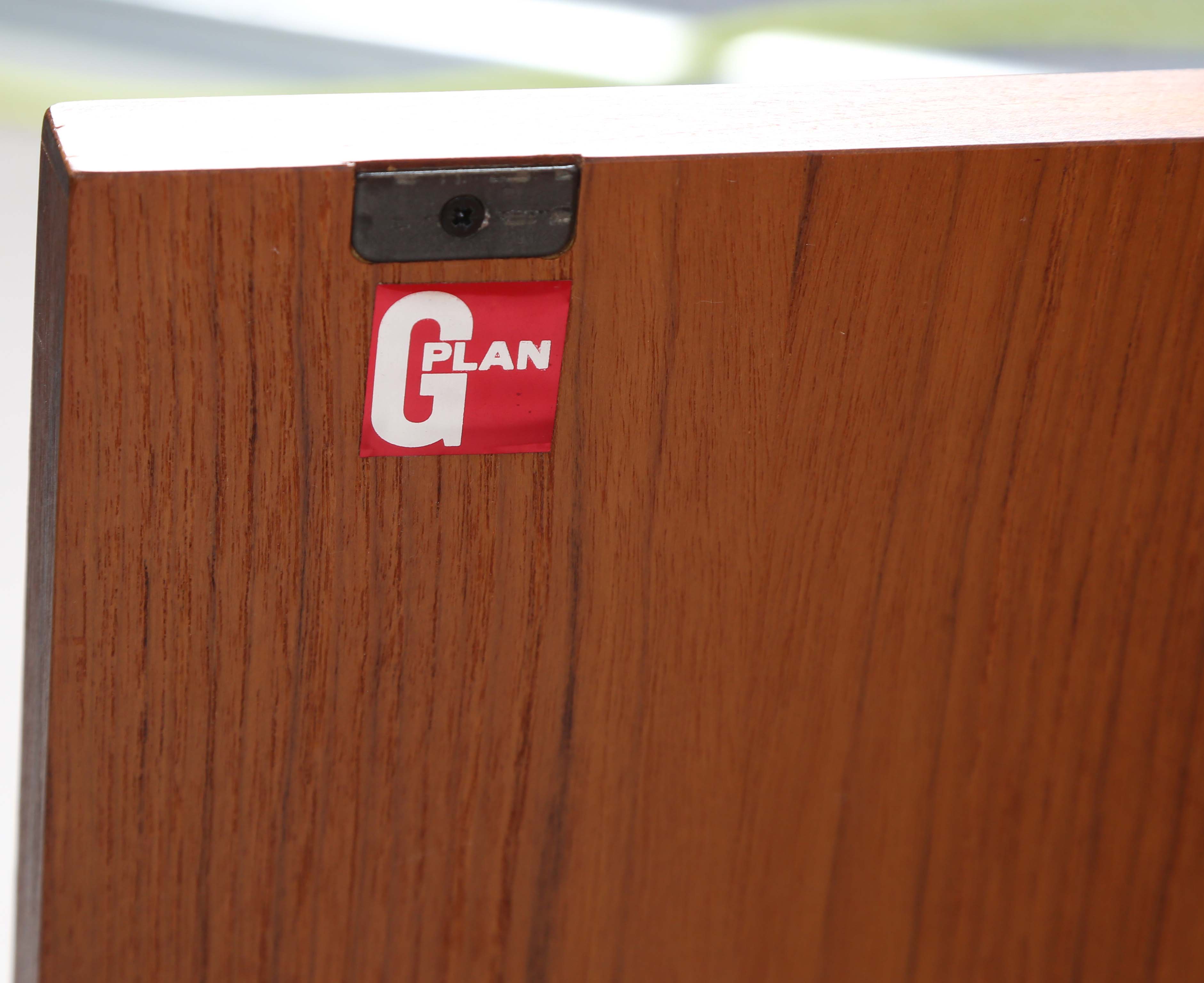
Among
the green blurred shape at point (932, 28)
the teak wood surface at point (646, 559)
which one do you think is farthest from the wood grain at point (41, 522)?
the green blurred shape at point (932, 28)

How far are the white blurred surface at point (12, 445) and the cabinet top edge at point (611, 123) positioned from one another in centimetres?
38

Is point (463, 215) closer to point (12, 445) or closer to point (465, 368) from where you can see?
point (465, 368)

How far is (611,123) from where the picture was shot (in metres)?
0.25

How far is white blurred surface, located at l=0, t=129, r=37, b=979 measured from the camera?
0.62 m

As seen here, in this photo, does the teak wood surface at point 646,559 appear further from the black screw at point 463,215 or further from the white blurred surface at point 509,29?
the white blurred surface at point 509,29

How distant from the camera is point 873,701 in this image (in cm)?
30

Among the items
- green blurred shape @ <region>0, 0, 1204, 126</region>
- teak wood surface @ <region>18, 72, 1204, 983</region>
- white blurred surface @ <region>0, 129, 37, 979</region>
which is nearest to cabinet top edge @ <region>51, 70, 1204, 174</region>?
teak wood surface @ <region>18, 72, 1204, 983</region>

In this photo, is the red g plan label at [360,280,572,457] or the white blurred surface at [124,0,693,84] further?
the white blurred surface at [124,0,693,84]

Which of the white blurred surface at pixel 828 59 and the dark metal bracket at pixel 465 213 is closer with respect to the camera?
the dark metal bracket at pixel 465 213

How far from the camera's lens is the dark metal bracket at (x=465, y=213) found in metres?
0.22

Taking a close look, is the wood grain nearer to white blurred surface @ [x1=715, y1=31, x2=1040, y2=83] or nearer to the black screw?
the black screw

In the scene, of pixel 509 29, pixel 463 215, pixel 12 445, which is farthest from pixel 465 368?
pixel 509 29

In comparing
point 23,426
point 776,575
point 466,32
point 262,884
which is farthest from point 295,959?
point 466,32

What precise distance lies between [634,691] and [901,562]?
→ 6cm
